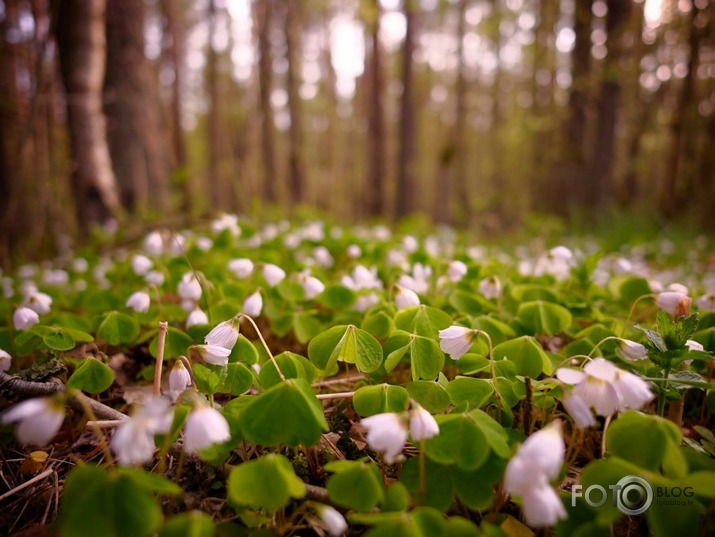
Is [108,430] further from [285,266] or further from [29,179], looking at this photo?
[29,179]

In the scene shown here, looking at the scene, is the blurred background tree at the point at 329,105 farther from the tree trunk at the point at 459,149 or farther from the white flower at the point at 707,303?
the white flower at the point at 707,303

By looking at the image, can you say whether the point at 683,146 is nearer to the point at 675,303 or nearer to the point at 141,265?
the point at 675,303

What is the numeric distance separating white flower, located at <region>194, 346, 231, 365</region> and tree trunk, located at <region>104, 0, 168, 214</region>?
16.0 feet

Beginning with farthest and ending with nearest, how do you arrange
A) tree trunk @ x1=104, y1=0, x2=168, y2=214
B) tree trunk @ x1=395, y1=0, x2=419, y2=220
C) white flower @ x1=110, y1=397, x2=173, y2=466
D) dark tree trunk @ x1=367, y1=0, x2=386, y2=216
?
dark tree trunk @ x1=367, y1=0, x2=386, y2=216 → tree trunk @ x1=395, y1=0, x2=419, y2=220 → tree trunk @ x1=104, y1=0, x2=168, y2=214 → white flower @ x1=110, y1=397, x2=173, y2=466

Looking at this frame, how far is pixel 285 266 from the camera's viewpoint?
284 cm

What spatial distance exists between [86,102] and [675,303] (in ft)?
19.1

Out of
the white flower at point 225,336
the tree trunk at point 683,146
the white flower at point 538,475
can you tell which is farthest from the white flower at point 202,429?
the tree trunk at point 683,146

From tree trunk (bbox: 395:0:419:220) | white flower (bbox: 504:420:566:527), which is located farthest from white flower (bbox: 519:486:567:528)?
tree trunk (bbox: 395:0:419:220)

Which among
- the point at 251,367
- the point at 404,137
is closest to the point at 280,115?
the point at 404,137

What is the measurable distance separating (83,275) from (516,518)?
3.16 m

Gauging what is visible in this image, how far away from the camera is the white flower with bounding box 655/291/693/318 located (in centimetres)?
160

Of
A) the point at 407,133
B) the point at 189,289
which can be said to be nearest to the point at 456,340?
the point at 189,289

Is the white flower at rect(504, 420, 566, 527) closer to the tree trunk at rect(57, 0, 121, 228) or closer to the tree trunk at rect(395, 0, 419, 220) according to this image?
the tree trunk at rect(57, 0, 121, 228)

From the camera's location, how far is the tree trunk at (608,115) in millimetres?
8812
